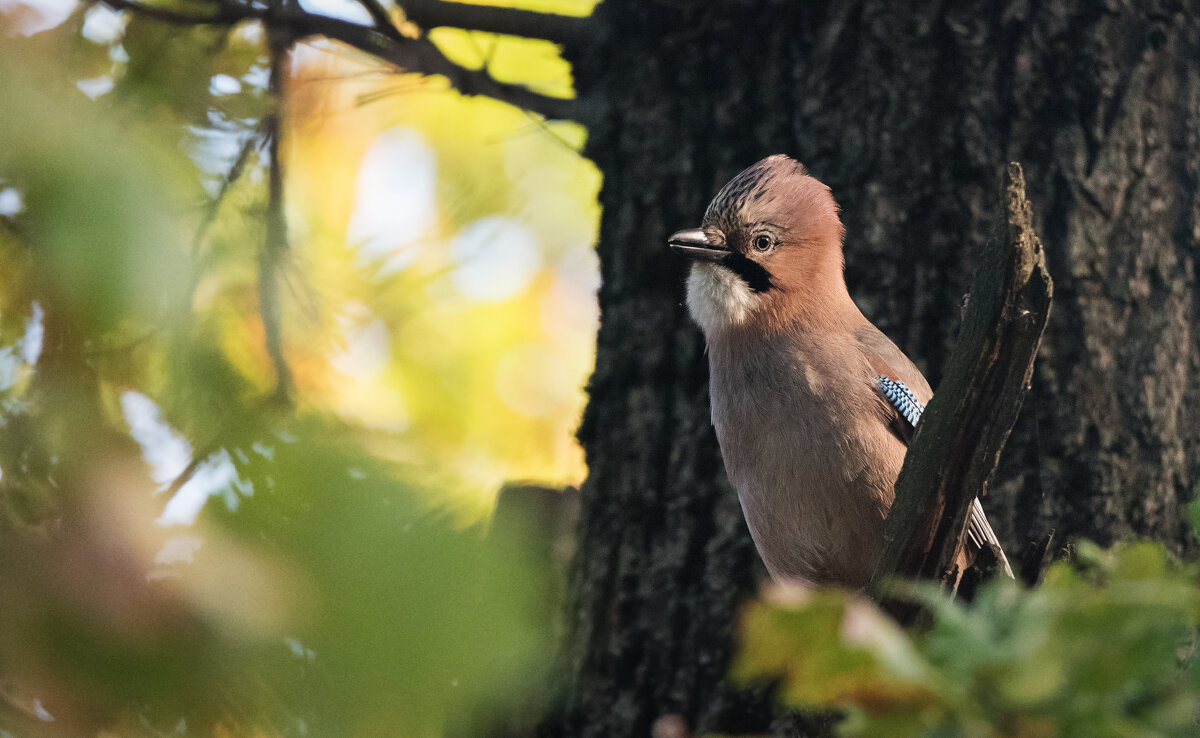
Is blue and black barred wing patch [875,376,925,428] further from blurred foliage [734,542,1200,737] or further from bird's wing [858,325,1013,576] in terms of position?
blurred foliage [734,542,1200,737]

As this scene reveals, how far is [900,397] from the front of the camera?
262 cm

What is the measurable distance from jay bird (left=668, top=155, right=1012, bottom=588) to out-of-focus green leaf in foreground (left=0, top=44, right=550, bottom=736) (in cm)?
96

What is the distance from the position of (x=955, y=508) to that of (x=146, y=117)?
5.28ft

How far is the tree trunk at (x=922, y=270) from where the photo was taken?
2.94 m

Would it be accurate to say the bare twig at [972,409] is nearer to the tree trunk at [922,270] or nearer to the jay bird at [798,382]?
the jay bird at [798,382]

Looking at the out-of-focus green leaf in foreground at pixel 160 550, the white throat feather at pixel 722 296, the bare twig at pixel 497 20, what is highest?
the bare twig at pixel 497 20

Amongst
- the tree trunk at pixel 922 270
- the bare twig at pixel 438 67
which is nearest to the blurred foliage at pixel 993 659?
the tree trunk at pixel 922 270

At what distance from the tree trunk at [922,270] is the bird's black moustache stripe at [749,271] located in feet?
1.45

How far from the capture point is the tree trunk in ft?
9.66

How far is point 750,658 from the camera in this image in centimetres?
76

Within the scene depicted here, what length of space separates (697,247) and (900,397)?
25.8 inches

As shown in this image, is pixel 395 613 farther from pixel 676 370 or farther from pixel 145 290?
pixel 676 370

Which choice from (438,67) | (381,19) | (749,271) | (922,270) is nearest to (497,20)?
(438,67)

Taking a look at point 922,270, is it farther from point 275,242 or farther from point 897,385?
point 275,242
